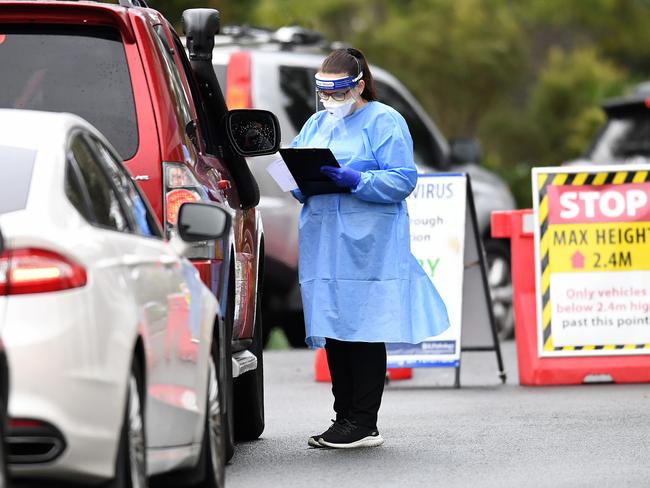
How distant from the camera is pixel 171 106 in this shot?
7582mm

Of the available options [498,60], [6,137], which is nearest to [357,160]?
[6,137]

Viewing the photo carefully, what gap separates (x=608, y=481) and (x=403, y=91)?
29.4 feet

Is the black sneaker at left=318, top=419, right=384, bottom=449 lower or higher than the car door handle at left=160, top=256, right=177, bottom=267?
lower

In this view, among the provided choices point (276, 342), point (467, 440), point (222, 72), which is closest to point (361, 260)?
point (467, 440)

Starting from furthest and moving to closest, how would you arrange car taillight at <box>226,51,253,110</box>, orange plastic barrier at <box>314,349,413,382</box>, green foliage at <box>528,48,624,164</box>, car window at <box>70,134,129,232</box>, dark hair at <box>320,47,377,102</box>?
green foliage at <box>528,48,624,164</box>, car taillight at <box>226,51,253,110</box>, orange plastic barrier at <box>314,349,413,382</box>, dark hair at <box>320,47,377,102</box>, car window at <box>70,134,129,232</box>

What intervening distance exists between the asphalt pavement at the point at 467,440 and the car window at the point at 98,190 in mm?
1810

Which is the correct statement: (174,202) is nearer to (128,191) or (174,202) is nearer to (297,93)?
(128,191)

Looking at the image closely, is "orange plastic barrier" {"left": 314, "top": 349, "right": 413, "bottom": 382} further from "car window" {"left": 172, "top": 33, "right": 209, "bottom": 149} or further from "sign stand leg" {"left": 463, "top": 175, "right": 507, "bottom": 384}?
"car window" {"left": 172, "top": 33, "right": 209, "bottom": 149}

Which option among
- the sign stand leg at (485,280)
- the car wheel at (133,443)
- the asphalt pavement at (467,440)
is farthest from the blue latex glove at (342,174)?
the sign stand leg at (485,280)

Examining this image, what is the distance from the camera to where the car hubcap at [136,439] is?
5699 millimetres

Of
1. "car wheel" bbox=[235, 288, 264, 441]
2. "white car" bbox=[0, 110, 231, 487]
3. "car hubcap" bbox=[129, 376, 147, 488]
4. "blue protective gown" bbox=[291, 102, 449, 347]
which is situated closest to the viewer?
"white car" bbox=[0, 110, 231, 487]

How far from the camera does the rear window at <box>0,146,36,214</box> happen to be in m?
5.75

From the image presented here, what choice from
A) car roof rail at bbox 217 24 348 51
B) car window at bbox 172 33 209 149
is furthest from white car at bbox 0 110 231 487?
car roof rail at bbox 217 24 348 51

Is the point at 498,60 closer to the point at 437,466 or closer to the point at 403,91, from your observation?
the point at 403,91
